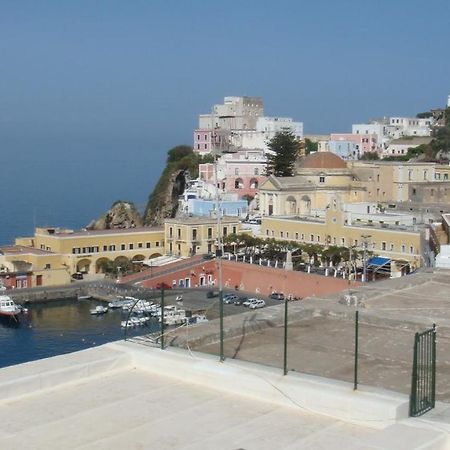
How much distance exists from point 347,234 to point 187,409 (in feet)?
90.3

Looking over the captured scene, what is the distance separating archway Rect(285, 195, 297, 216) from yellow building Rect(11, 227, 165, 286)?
5.69 meters

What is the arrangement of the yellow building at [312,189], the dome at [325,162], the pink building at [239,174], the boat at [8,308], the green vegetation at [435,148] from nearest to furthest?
the boat at [8,308]
the yellow building at [312,189]
the dome at [325,162]
the pink building at [239,174]
the green vegetation at [435,148]

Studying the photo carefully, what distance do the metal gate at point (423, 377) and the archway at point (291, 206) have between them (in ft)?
106

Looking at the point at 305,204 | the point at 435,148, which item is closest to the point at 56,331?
the point at 305,204

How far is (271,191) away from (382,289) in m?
28.3

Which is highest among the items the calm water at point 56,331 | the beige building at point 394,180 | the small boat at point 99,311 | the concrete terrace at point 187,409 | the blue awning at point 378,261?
the beige building at point 394,180

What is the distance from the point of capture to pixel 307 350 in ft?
23.7

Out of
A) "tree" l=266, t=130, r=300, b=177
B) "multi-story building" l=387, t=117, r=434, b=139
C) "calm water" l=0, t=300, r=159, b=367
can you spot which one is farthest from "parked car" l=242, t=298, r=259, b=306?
"multi-story building" l=387, t=117, r=434, b=139

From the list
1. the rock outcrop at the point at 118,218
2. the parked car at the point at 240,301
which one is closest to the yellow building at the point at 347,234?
the parked car at the point at 240,301

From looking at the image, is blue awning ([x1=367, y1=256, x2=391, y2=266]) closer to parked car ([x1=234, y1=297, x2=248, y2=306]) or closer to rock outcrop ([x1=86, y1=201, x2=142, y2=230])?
parked car ([x1=234, y1=297, x2=248, y2=306])

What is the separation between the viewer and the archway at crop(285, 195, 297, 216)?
3862 cm

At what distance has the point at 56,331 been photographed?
26.8 meters

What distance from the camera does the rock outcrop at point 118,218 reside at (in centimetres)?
4594

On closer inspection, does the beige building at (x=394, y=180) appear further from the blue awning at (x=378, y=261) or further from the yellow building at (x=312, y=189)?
the blue awning at (x=378, y=261)
